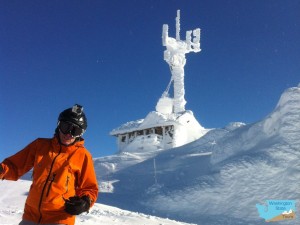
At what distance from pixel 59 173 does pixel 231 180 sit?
17.9 m

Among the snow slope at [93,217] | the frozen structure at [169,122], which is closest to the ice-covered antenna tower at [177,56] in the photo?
the frozen structure at [169,122]

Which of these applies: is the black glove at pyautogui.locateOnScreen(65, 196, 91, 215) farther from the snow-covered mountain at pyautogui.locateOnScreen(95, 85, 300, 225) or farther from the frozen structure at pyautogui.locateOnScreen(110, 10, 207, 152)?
the frozen structure at pyautogui.locateOnScreen(110, 10, 207, 152)

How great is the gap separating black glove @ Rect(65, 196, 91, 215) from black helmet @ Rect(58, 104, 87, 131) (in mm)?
649

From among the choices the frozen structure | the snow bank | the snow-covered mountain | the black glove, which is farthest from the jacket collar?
the frozen structure

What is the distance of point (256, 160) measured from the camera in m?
20.0

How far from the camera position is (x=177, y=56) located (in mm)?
45844

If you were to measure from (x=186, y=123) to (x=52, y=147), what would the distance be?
3928 cm

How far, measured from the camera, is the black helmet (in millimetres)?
3321

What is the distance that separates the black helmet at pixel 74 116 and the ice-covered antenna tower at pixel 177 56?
134 ft

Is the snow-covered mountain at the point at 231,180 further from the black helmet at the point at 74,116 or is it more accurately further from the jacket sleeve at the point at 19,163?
the jacket sleeve at the point at 19,163

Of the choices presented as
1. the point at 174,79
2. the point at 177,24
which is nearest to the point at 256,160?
the point at 174,79

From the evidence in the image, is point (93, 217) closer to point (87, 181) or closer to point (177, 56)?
point (87, 181)

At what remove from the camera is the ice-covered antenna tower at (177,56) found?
4428cm

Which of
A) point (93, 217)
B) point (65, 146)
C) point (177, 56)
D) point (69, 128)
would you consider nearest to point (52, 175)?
point (65, 146)
